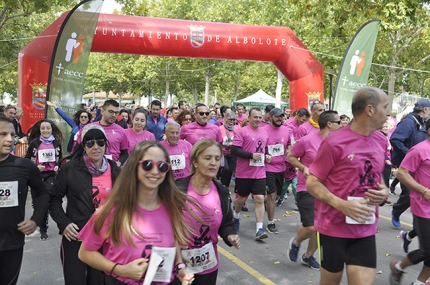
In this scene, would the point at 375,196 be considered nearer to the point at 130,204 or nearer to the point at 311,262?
the point at 130,204

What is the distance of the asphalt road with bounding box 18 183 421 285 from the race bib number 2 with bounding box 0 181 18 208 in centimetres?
196

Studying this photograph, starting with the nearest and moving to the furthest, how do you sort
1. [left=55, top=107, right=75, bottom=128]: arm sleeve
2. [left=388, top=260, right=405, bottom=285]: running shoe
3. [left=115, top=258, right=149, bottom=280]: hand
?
[left=115, top=258, right=149, bottom=280]: hand
[left=388, top=260, right=405, bottom=285]: running shoe
[left=55, top=107, right=75, bottom=128]: arm sleeve

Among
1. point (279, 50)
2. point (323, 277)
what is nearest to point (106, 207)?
point (323, 277)

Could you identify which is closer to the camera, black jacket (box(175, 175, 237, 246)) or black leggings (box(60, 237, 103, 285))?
black jacket (box(175, 175, 237, 246))

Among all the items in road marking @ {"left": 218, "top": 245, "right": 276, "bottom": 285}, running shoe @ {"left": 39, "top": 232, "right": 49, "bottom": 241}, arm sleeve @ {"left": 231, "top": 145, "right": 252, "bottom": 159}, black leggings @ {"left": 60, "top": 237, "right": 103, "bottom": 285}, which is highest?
arm sleeve @ {"left": 231, "top": 145, "right": 252, "bottom": 159}

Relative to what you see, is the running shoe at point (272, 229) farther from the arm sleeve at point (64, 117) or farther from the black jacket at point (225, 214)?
the arm sleeve at point (64, 117)

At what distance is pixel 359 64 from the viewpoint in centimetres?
1419

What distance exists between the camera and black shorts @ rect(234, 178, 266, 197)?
298 inches

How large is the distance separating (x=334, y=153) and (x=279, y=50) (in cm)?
1315

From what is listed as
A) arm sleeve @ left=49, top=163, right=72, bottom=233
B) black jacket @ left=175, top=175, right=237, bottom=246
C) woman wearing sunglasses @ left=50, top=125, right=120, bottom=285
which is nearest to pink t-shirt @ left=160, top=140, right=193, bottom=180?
woman wearing sunglasses @ left=50, top=125, right=120, bottom=285

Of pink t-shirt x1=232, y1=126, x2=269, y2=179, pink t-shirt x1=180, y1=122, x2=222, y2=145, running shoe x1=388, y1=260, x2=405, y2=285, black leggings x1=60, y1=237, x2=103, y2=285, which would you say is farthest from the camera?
pink t-shirt x1=180, y1=122, x2=222, y2=145

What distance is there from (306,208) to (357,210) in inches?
107

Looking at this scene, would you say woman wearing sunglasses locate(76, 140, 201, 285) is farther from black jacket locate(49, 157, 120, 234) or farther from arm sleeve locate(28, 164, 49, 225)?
arm sleeve locate(28, 164, 49, 225)

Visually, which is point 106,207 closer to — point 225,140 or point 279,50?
point 225,140
